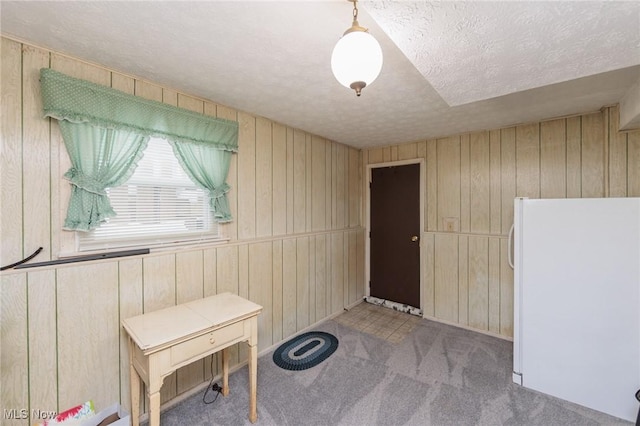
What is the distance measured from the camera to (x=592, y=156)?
103 inches

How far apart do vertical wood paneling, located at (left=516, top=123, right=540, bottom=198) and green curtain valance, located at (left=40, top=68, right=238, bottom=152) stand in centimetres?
308

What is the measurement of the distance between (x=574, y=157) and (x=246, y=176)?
330cm

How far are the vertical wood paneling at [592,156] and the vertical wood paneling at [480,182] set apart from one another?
2.68 ft

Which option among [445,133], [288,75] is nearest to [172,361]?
[288,75]

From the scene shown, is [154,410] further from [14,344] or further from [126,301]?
[14,344]

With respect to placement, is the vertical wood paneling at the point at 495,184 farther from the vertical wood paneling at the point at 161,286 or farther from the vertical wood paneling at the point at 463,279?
the vertical wood paneling at the point at 161,286

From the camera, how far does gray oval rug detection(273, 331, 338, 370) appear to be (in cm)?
251

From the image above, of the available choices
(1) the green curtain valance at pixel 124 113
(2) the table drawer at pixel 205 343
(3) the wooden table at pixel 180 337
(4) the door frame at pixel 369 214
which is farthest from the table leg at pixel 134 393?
(4) the door frame at pixel 369 214

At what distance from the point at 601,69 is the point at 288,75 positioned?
1.81 meters

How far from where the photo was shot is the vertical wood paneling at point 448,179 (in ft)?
11.1

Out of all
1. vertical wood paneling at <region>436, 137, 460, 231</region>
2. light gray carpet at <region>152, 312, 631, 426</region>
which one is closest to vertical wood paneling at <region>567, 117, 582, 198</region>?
vertical wood paneling at <region>436, 137, 460, 231</region>

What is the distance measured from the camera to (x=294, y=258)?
119 inches

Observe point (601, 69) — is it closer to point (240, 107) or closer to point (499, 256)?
point (499, 256)

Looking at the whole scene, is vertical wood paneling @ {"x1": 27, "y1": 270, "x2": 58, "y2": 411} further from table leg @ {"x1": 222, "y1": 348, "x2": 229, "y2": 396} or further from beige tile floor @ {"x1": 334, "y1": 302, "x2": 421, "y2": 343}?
beige tile floor @ {"x1": 334, "y1": 302, "x2": 421, "y2": 343}
